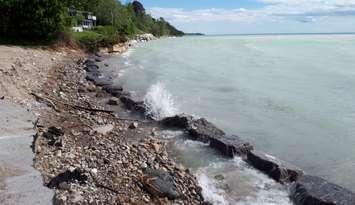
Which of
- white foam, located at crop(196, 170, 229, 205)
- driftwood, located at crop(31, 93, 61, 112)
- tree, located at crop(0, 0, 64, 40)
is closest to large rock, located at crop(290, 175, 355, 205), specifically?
white foam, located at crop(196, 170, 229, 205)

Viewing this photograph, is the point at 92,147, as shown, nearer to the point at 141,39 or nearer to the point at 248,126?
the point at 248,126

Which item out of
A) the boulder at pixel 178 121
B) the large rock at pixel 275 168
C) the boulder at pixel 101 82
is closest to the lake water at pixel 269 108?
the large rock at pixel 275 168

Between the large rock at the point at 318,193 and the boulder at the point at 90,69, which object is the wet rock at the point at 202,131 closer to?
the large rock at the point at 318,193

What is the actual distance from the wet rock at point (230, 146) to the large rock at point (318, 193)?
11.2 ft

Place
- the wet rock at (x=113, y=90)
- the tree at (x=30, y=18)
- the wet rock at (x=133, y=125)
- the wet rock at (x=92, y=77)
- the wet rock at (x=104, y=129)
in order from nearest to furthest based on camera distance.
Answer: the wet rock at (x=104, y=129) < the wet rock at (x=133, y=125) < the wet rock at (x=113, y=90) < the wet rock at (x=92, y=77) < the tree at (x=30, y=18)

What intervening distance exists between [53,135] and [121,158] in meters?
2.68

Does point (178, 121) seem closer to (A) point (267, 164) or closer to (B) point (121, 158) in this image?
(A) point (267, 164)

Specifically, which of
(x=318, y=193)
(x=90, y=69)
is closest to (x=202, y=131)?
(x=318, y=193)

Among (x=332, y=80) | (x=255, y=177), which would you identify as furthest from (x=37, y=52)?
(x=255, y=177)

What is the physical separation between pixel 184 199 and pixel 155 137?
22.2 feet

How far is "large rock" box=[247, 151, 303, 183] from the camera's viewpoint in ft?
50.8

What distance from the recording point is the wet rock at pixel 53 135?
50.9ft

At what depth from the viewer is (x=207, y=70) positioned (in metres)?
52.1

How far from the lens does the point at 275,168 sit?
1577 cm
